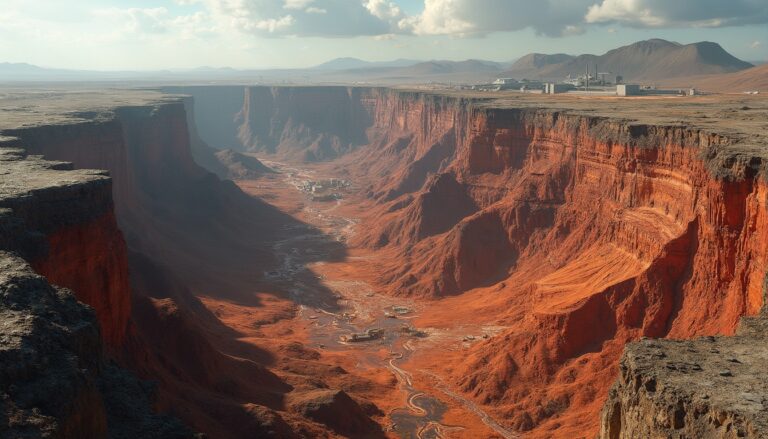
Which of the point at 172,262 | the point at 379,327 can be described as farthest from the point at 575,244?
the point at 172,262

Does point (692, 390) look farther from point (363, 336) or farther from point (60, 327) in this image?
point (363, 336)

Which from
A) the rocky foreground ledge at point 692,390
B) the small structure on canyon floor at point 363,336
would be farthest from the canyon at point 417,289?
the small structure on canyon floor at point 363,336

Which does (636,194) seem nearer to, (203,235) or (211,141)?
(203,235)

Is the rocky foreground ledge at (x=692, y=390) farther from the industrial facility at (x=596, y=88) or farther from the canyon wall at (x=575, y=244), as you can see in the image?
the industrial facility at (x=596, y=88)

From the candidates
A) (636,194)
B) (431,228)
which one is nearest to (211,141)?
(431,228)

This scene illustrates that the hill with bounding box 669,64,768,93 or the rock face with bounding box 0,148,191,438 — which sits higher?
the hill with bounding box 669,64,768,93

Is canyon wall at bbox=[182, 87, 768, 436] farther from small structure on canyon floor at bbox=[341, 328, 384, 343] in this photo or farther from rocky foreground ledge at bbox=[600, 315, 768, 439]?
rocky foreground ledge at bbox=[600, 315, 768, 439]

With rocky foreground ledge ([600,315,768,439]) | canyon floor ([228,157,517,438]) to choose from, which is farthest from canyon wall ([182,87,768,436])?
rocky foreground ledge ([600,315,768,439])
